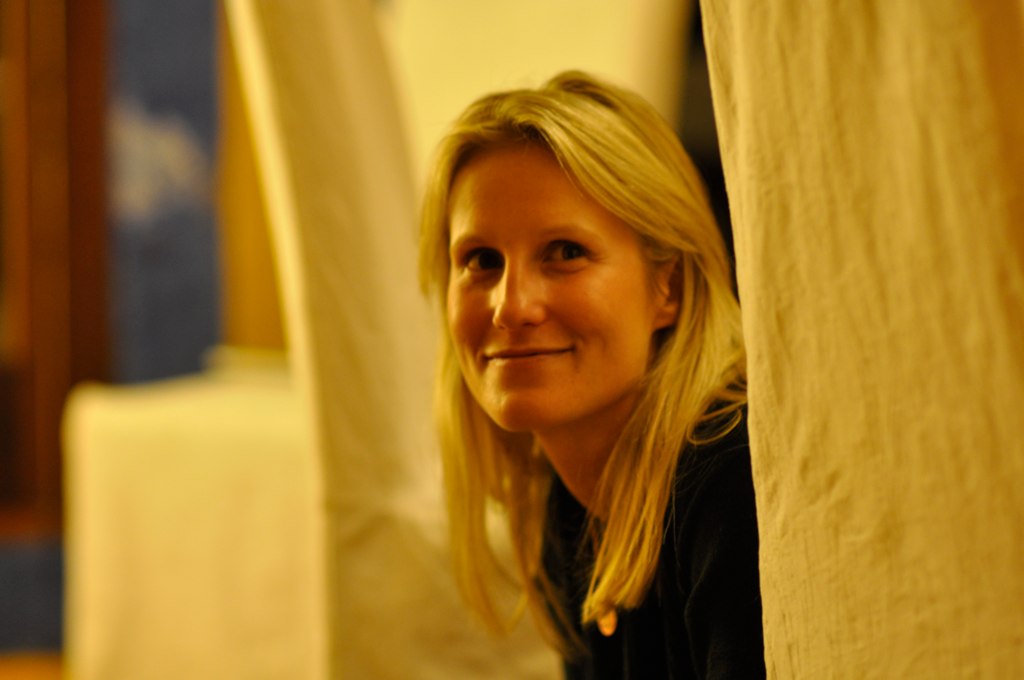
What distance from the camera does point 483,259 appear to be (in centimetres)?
67

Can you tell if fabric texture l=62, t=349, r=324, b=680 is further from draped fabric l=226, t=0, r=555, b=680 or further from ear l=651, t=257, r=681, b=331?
ear l=651, t=257, r=681, b=331

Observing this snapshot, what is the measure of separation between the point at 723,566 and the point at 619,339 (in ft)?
0.48

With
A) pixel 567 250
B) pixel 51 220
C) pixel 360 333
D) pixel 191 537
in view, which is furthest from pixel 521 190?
pixel 51 220

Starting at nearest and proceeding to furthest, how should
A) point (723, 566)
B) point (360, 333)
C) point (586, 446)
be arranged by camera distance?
point (723, 566), point (586, 446), point (360, 333)

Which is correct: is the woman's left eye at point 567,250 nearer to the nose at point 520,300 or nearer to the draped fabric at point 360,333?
the nose at point 520,300

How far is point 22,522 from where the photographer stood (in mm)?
2457

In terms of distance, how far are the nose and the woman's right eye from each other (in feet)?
0.10

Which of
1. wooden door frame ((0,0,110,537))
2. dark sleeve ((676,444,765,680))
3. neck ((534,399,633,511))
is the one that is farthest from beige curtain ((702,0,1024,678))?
wooden door frame ((0,0,110,537))

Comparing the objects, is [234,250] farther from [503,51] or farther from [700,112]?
[503,51]

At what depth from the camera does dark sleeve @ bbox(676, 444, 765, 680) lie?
586 mm

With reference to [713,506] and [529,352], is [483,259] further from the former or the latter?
[713,506]

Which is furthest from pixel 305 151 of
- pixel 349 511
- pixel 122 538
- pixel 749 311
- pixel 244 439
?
pixel 122 538

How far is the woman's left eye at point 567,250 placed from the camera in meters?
0.63

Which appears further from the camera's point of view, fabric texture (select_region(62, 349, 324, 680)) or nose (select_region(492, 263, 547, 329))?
fabric texture (select_region(62, 349, 324, 680))
